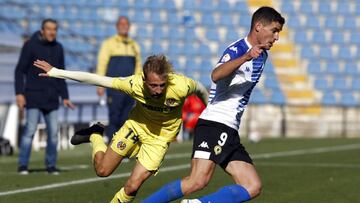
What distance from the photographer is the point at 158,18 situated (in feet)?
90.8

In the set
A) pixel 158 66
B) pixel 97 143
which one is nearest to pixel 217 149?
pixel 158 66

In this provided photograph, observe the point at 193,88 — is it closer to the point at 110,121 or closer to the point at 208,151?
the point at 208,151

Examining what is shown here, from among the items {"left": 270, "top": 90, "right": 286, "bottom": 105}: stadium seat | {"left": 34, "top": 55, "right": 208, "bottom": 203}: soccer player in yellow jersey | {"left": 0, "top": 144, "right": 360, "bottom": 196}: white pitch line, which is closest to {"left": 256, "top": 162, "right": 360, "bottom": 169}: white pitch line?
{"left": 0, "top": 144, "right": 360, "bottom": 196}: white pitch line

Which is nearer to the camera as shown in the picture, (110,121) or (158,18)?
(110,121)

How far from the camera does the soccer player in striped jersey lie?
676cm

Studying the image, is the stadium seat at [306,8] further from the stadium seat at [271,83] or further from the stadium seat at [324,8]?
the stadium seat at [271,83]

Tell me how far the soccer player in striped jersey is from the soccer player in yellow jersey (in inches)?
20.6

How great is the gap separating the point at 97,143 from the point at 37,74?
391 centimetres

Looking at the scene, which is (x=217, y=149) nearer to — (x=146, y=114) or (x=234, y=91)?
(x=234, y=91)

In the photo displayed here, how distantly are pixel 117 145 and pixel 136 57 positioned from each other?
6553 mm

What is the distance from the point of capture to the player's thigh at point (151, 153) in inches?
299

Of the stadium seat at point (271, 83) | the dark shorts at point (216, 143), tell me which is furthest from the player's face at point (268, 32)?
the stadium seat at point (271, 83)

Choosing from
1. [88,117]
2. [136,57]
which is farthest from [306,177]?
[88,117]

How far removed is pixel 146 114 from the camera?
7.71m
